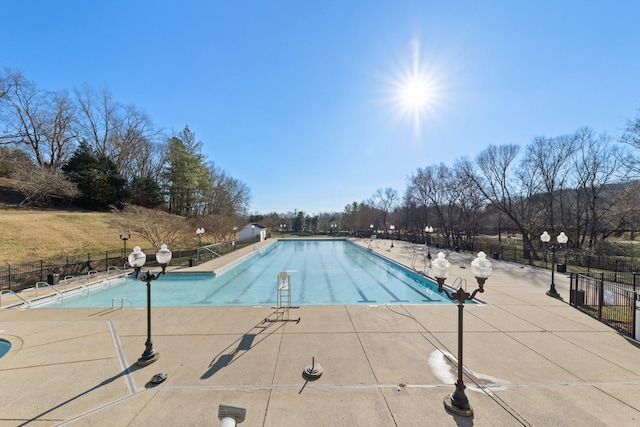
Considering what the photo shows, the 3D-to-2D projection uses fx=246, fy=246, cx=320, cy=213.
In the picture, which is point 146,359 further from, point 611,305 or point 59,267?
point 59,267

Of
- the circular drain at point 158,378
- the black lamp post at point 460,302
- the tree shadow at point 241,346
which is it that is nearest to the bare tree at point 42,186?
the tree shadow at point 241,346

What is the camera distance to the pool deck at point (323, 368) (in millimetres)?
3293

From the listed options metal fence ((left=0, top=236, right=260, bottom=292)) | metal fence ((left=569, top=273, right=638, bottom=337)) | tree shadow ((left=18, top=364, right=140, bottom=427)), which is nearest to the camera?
tree shadow ((left=18, top=364, right=140, bottom=427))

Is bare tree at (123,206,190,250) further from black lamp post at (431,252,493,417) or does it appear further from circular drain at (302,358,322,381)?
black lamp post at (431,252,493,417)

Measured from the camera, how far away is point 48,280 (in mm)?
10961

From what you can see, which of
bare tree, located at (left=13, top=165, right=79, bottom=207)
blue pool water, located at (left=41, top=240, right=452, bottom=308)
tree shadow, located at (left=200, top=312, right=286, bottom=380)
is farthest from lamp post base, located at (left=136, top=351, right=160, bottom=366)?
bare tree, located at (left=13, top=165, right=79, bottom=207)

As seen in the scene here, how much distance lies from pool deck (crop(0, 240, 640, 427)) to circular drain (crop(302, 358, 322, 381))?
0.08 meters

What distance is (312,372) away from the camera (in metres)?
4.05

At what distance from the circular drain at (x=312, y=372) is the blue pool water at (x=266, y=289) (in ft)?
15.0

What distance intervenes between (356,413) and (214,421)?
185 centimetres

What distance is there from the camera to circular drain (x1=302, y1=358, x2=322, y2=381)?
400cm

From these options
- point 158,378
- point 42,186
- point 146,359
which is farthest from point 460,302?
Result: point 42,186

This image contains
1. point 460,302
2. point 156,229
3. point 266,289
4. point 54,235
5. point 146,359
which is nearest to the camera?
point 460,302

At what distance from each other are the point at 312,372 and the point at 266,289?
8.42 m
